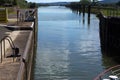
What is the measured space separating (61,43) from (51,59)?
10.7m

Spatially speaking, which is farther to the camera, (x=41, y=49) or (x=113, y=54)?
(x=41, y=49)

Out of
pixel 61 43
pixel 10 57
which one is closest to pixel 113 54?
pixel 61 43

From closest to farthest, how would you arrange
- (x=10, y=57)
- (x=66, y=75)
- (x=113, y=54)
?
(x=10, y=57) < (x=66, y=75) < (x=113, y=54)

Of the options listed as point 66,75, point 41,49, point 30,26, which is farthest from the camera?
point 41,49

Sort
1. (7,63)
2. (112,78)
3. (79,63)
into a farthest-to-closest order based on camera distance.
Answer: (79,63), (7,63), (112,78)

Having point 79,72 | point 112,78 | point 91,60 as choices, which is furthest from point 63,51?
point 112,78

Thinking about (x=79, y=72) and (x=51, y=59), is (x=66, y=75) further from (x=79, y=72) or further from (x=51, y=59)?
(x=51, y=59)

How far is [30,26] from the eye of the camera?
3167 cm

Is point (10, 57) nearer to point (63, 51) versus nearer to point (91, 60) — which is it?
point (91, 60)

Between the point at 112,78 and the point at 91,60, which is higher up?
the point at 112,78

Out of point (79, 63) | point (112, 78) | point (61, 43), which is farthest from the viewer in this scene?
point (61, 43)

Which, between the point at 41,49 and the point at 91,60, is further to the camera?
the point at 41,49

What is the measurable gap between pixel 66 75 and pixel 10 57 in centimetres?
719

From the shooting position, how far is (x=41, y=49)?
119 feet
